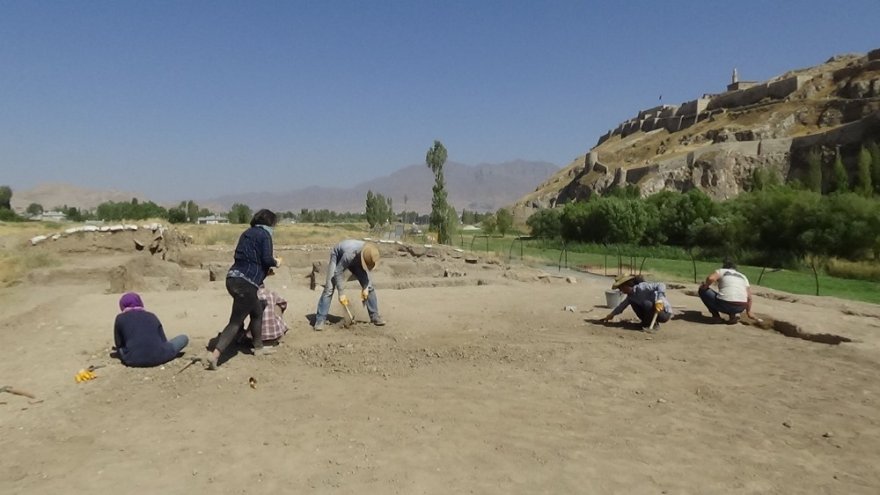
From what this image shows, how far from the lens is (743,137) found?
77.9 m

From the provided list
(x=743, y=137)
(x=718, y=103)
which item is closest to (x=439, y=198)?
(x=743, y=137)

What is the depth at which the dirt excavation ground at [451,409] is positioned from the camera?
3855mm

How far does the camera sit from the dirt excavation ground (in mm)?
3855

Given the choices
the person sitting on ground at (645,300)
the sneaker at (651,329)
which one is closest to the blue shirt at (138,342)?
the person sitting on ground at (645,300)

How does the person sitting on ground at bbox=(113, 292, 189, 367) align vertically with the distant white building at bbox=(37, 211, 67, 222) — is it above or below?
below

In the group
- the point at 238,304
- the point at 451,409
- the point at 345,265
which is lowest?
the point at 451,409

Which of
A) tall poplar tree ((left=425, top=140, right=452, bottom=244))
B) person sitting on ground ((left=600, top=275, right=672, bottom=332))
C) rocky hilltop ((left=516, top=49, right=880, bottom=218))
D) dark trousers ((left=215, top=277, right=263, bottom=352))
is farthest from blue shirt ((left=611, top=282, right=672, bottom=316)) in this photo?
rocky hilltop ((left=516, top=49, right=880, bottom=218))

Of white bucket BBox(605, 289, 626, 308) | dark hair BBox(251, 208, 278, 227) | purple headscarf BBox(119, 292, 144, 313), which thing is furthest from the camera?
white bucket BBox(605, 289, 626, 308)

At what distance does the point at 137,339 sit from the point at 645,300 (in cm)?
678

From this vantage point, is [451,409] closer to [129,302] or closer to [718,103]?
[129,302]

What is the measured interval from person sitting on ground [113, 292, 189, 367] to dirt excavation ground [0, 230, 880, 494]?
148 mm

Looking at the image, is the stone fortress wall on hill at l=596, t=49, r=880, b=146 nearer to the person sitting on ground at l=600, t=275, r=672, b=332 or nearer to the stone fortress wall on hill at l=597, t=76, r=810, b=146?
the stone fortress wall on hill at l=597, t=76, r=810, b=146

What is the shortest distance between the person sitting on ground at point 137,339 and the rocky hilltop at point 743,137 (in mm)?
63833

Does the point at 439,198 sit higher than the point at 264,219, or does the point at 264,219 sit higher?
the point at 439,198
